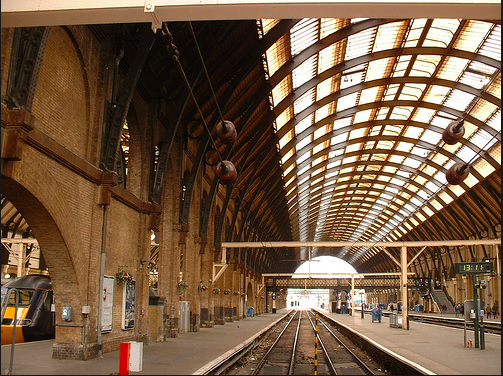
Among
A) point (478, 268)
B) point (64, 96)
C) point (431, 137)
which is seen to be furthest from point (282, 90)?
point (431, 137)

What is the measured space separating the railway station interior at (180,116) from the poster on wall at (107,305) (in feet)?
0.34

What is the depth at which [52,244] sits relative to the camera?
13539 mm

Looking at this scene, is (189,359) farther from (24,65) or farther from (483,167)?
(483,167)

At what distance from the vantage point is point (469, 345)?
758 inches

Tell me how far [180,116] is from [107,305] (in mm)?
7350

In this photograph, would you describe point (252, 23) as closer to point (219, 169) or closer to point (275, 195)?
point (219, 169)

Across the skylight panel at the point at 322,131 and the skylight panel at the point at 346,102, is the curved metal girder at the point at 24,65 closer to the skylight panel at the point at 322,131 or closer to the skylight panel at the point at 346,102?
the skylight panel at the point at 346,102

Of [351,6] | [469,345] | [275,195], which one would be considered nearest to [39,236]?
[351,6]

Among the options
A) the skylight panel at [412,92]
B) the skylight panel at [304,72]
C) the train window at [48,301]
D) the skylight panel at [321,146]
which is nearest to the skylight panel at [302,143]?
the skylight panel at [321,146]

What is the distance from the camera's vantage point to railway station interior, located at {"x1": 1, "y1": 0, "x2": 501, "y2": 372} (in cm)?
1127

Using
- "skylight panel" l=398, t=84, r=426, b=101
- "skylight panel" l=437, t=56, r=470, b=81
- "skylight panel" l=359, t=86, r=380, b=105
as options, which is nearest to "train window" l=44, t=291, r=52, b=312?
"skylight panel" l=359, t=86, r=380, b=105

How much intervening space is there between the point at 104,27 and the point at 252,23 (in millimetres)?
7299

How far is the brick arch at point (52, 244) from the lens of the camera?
39.4ft

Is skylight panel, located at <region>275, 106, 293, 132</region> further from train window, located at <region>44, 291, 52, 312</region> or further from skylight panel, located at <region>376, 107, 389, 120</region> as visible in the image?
train window, located at <region>44, 291, 52, 312</region>
